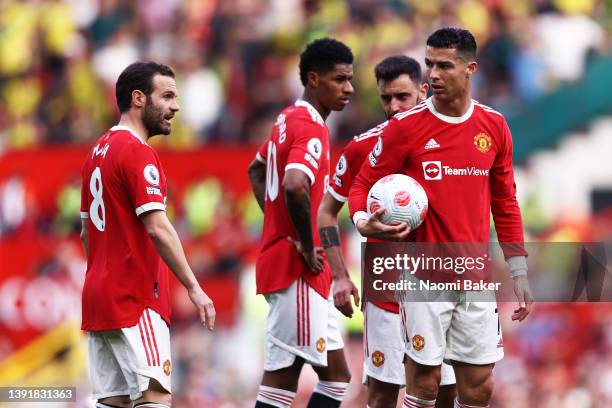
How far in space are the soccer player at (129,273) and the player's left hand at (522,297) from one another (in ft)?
5.80

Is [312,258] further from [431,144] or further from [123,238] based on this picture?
[123,238]

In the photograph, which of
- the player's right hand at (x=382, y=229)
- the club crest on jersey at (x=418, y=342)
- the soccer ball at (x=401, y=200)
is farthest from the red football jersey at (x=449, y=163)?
the club crest on jersey at (x=418, y=342)

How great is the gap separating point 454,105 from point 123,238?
2019mm

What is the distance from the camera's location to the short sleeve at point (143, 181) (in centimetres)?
724

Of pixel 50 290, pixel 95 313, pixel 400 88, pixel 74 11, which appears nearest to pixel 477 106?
pixel 400 88

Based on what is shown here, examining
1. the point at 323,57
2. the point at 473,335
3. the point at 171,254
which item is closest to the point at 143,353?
the point at 171,254

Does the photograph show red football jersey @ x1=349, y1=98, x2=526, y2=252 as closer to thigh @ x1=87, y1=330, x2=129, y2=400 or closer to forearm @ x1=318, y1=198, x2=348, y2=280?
forearm @ x1=318, y1=198, x2=348, y2=280

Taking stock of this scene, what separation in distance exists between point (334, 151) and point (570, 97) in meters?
3.07

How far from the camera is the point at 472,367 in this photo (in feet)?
24.2

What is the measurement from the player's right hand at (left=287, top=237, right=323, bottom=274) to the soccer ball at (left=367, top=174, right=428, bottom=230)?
3.27 feet

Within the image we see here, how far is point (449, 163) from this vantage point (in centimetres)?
731

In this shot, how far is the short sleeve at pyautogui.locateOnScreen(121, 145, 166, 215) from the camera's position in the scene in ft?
23.7

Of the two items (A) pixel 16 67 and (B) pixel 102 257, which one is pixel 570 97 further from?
(B) pixel 102 257

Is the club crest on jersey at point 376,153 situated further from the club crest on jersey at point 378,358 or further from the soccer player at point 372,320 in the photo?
the club crest on jersey at point 378,358
